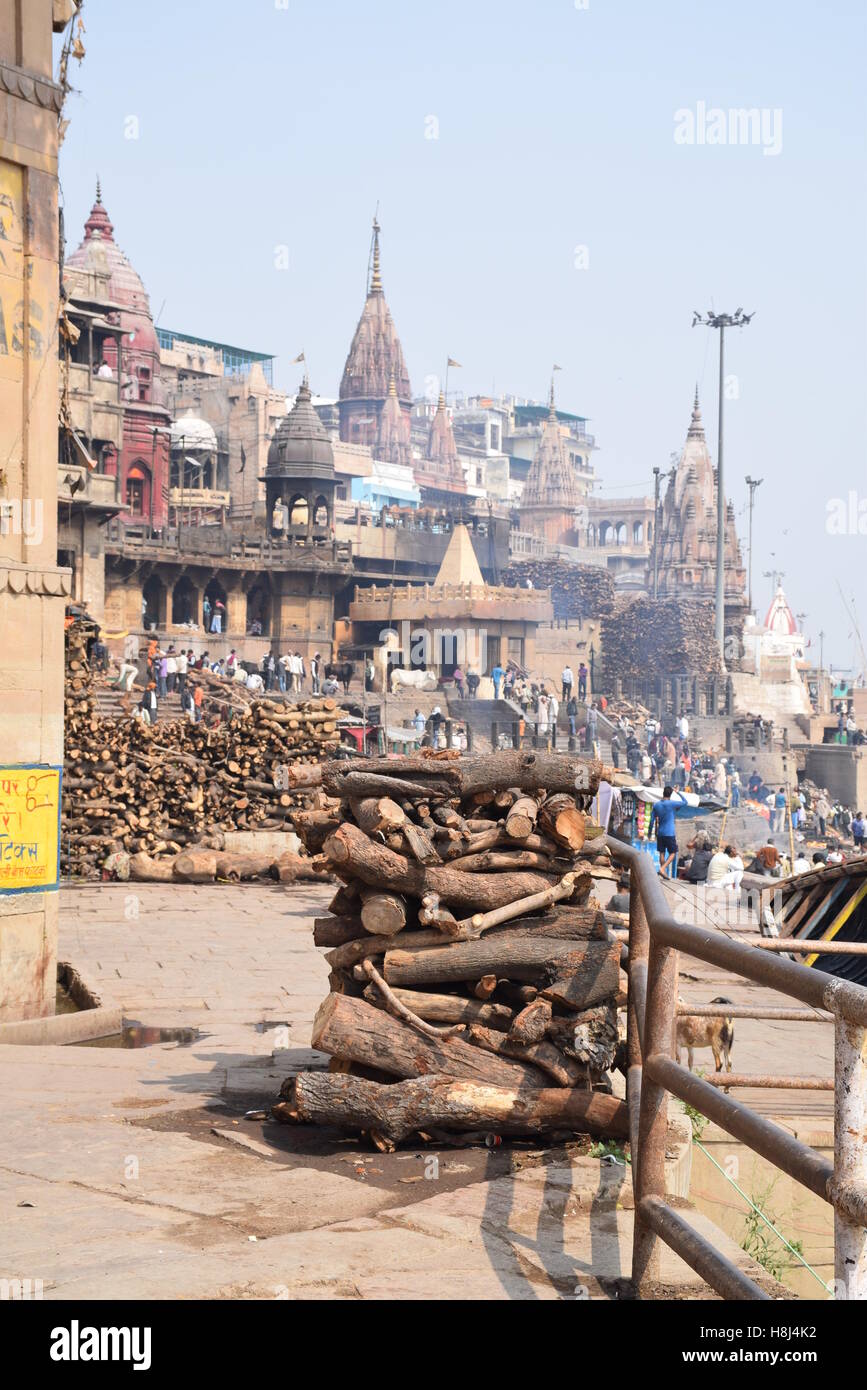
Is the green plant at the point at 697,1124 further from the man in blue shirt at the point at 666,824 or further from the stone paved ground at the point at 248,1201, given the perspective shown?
the man in blue shirt at the point at 666,824

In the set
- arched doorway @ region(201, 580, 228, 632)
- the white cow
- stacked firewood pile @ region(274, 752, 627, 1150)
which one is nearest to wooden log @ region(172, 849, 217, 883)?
stacked firewood pile @ region(274, 752, 627, 1150)

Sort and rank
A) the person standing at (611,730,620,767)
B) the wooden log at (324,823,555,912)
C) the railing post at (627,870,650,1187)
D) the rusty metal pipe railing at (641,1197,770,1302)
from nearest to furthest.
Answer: the rusty metal pipe railing at (641,1197,770,1302) → the railing post at (627,870,650,1187) → the wooden log at (324,823,555,912) → the person standing at (611,730,620,767)

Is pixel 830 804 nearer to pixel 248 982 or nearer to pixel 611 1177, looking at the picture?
pixel 248 982

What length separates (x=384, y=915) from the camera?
5523 mm

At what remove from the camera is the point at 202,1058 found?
7.45 m

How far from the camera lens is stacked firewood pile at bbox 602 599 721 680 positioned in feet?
218

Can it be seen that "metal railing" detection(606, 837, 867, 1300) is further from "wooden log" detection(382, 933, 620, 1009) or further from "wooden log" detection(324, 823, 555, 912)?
"wooden log" detection(324, 823, 555, 912)

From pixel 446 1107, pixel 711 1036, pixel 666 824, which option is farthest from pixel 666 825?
pixel 446 1107

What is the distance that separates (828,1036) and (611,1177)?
5.11 meters

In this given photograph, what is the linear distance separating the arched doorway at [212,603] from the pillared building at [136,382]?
3.69 metres

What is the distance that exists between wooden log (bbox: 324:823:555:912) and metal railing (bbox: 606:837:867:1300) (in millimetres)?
946

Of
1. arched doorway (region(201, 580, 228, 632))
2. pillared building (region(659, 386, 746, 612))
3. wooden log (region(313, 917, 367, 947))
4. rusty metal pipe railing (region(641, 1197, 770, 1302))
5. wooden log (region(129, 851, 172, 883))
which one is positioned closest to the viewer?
rusty metal pipe railing (region(641, 1197, 770, 1302))

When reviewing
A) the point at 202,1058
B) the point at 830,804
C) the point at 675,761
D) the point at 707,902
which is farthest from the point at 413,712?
the point at 202,1058

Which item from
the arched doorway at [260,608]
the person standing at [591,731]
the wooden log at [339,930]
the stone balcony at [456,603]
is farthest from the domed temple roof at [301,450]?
the wooden log at [339,930]
